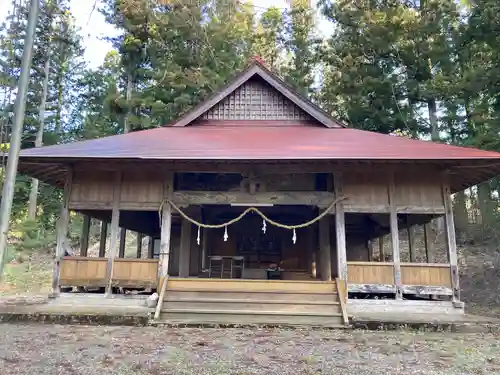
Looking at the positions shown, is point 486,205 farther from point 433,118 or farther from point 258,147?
point 258,147

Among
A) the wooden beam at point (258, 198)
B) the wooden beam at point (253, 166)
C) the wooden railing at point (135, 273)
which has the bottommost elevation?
the wooden railing at point (135, 273)

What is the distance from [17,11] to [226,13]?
112 inches

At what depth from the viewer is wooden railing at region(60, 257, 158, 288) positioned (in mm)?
9086

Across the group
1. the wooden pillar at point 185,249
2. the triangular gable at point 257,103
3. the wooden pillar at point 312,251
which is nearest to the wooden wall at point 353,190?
the wooden pillar at point 185,249

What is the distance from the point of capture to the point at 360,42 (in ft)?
65.1

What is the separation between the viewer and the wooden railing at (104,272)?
358 inches

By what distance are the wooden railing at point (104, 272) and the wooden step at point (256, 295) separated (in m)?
0.75

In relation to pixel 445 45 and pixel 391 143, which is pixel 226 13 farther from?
pixel 445 45

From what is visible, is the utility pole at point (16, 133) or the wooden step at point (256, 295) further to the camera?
the wooden step at point (256, 295)

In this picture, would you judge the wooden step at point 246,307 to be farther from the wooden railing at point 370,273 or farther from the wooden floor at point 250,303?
the wooden railing at point 370,273

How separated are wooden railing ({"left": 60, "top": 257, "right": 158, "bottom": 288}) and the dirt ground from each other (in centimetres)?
172

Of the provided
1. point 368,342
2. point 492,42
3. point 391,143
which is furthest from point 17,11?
point 492,42

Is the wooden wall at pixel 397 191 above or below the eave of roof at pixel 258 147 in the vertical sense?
below

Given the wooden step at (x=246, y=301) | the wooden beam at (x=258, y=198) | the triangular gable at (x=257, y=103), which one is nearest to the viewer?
the wooden step at (x=246, y=301)
